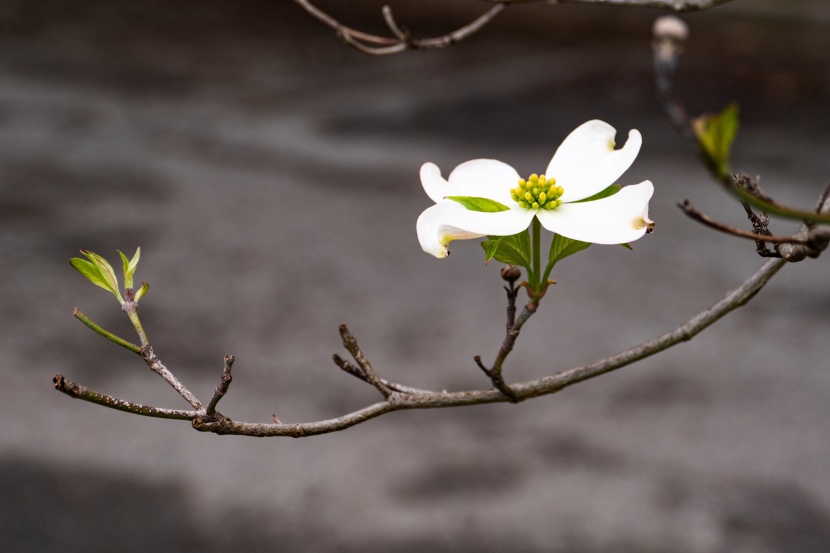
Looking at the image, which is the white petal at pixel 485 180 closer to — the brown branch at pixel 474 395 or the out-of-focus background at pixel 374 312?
the brown branch at pixel 474 395

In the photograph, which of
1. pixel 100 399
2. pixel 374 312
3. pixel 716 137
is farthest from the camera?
pixel 374 312

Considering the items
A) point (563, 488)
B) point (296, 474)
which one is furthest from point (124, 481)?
point (563, 488)

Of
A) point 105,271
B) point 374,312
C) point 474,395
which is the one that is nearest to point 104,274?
point 105,271

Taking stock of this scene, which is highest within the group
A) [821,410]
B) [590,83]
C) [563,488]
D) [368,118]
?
[590,83]

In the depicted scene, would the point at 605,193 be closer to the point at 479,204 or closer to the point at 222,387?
the point at 479,204

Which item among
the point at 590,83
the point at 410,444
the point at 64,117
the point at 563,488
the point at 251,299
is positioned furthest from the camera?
the point at 590,83

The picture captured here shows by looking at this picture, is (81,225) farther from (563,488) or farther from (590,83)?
(590,83)

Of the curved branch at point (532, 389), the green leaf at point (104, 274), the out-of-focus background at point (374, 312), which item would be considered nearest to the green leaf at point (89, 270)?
the green leaf at point (104, 274)
